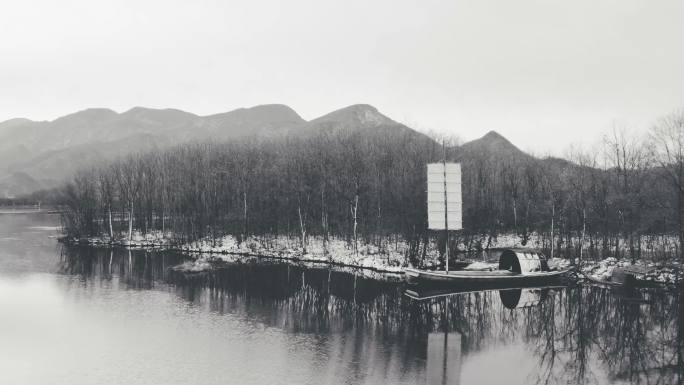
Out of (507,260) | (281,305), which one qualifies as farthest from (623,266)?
(281,305)

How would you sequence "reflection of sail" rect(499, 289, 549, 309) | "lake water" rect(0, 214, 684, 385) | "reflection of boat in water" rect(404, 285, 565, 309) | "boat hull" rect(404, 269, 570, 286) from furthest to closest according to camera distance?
1. "boat hull" rect(404, 269, 570, 286)
2. "reflection of boat in water" rect(404, 285, 565, 309)
3. "reflection of sail" rect(499, 289, 549, 309)
4. "lake water" rect(0, 214, 684, 385)

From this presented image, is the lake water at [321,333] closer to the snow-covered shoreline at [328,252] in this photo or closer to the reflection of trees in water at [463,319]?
the reflection of trees in water at [463,319]

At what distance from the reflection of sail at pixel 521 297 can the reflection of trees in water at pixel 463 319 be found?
63mm

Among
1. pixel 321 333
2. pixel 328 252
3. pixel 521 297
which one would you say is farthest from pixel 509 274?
pixel 328 252

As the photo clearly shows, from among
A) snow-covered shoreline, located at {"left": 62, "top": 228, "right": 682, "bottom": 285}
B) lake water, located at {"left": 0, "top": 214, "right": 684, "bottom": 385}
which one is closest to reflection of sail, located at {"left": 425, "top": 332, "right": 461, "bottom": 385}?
lake water, located at {"left": 0, "top": 214, "right": 684, "bottom": 385}

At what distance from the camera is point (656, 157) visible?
42.9 metres

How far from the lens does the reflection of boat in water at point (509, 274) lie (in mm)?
34281

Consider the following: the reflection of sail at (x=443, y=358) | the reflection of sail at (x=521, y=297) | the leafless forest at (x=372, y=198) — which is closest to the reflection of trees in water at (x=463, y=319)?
the reflection of sail at (x=521, y=297)

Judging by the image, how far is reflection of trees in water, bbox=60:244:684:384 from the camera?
19.1 m

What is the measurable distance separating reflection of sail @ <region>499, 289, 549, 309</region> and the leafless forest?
35.5 feet

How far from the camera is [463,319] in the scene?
85.6 feet

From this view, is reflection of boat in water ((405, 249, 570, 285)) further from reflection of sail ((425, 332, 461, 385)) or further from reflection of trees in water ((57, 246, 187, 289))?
reflection of trees in water ((57, 246, 187, 289))

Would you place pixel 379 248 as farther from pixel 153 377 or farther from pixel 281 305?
pixel 153 377

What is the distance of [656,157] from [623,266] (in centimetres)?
1202
